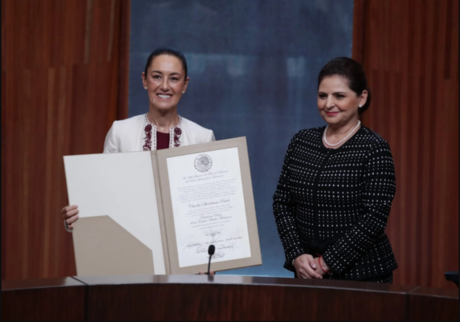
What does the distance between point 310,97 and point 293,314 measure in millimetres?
2850

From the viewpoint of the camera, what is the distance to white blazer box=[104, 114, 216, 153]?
225cm

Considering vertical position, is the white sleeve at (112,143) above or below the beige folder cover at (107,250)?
above

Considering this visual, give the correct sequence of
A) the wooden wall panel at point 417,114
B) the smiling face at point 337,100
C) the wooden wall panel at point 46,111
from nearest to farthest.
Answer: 1. the smiling face at point 337,100
2. the wooden wall panel at point 46,111
3. the wooden wall panel at point 417,114

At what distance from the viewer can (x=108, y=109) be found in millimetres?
3811

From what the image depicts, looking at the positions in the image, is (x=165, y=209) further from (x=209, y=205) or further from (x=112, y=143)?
(x=112, y=143)

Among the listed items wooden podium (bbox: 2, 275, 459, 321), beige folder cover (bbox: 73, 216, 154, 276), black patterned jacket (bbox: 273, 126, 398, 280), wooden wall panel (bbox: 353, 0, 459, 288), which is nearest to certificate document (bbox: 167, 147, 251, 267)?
beige folder cover (bbox: 73, 216, 154, 276)

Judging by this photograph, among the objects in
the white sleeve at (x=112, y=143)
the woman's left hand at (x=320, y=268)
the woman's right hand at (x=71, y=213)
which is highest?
the white sleeve at (x=112, y=143)

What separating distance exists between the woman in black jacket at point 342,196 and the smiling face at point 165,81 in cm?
55

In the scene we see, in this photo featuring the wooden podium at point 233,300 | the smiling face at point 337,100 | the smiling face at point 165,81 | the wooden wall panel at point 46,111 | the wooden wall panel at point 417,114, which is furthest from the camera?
the wooden wall panel at point 417,114

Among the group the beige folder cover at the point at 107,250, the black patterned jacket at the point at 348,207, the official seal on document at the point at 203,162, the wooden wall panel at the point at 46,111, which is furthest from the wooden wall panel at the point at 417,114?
the beige folder cover at the point at 107,250

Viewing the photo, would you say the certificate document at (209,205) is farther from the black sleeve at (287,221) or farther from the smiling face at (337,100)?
the smiling face at (337,100)

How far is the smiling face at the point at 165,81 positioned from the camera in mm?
2232

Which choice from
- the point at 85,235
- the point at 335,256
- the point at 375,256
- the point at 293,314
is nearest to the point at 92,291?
the point at 293,314

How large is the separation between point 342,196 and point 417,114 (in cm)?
210
